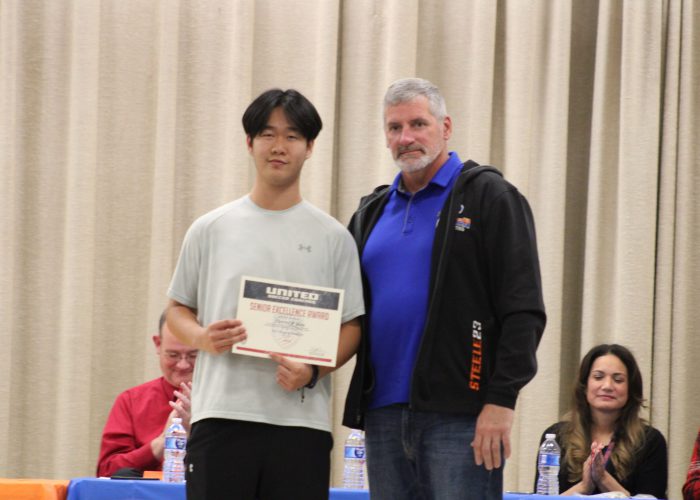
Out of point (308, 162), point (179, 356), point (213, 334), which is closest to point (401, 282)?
point (213, 334)

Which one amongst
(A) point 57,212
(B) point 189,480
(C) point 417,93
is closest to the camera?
(B) point 189,480

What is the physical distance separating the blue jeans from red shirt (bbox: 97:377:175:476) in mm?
1916

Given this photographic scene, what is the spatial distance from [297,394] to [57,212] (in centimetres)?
348

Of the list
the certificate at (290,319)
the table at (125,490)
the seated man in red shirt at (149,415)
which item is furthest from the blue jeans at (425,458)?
the seated man in red shirt at (149,415)

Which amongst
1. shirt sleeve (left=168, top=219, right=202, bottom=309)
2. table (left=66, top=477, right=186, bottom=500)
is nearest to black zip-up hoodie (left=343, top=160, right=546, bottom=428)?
shirt sleeve (left=168, top=219, right=202, bottom=309)

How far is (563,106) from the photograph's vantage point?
6.09 m

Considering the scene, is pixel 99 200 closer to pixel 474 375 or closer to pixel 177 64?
pixel 177 64

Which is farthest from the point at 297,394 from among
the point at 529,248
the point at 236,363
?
the point at 529,248

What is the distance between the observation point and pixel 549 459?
14.8 feet

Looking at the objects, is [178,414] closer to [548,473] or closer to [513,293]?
[548,473]

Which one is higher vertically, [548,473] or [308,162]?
[308,162]

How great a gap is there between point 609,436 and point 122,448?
2318 mm

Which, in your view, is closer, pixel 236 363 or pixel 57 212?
pixel 236 363

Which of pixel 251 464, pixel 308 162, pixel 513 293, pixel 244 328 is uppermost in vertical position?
pixel 308 162
